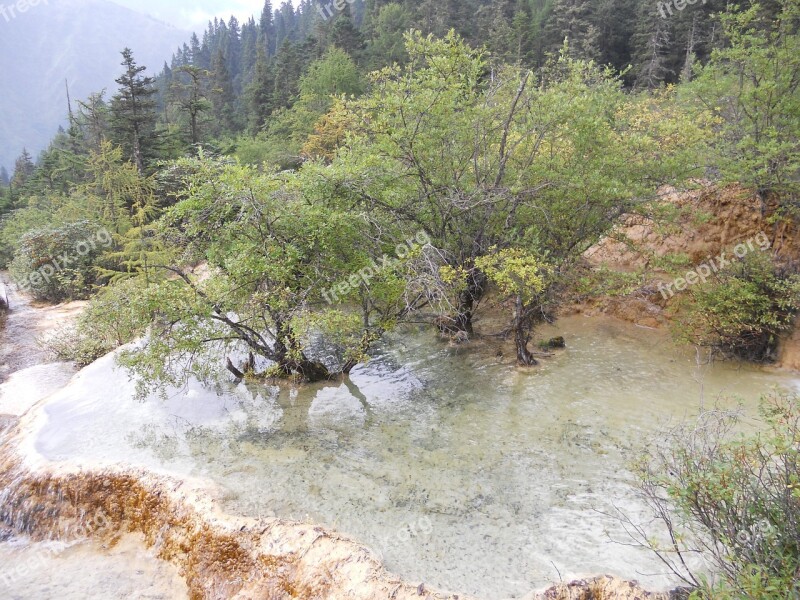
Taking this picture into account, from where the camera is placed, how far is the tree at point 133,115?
27.9 metres

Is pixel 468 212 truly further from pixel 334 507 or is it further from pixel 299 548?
pixel 299 548

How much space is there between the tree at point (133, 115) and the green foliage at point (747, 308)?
91.1ft

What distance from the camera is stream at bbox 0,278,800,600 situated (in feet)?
19.2

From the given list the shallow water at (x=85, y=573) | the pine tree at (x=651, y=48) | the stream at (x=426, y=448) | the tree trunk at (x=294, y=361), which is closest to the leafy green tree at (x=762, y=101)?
the stream at (x=426, y=448)

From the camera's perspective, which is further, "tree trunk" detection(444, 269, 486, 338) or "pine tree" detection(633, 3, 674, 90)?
"pine tree" detection(633, 3, 674, 90)

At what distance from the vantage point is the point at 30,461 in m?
7.89

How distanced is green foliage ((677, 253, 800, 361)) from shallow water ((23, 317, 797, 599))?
1.86 feet

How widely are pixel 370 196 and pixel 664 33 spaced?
105 feet

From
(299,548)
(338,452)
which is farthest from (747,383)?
(299,548)

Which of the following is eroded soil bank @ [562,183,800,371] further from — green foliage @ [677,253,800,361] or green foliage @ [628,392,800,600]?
green foliage @ [628,392,800,600]

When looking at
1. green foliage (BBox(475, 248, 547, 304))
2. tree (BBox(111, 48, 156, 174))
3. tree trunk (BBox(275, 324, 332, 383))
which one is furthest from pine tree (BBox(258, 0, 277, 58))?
green foliage (BBox(475, 248, 547, 304))

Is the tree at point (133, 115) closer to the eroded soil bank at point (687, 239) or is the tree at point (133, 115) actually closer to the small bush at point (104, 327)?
the small bush at point (104, 327)

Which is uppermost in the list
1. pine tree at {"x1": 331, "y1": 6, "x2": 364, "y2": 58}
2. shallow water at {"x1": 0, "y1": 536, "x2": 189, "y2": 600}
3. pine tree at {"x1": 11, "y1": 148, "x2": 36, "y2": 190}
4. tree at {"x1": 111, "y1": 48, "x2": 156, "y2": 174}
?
pine tree at {"x1": 331, "y1": 6, "x2": 364, "y2": 58}

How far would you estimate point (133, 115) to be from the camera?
1121 inches
